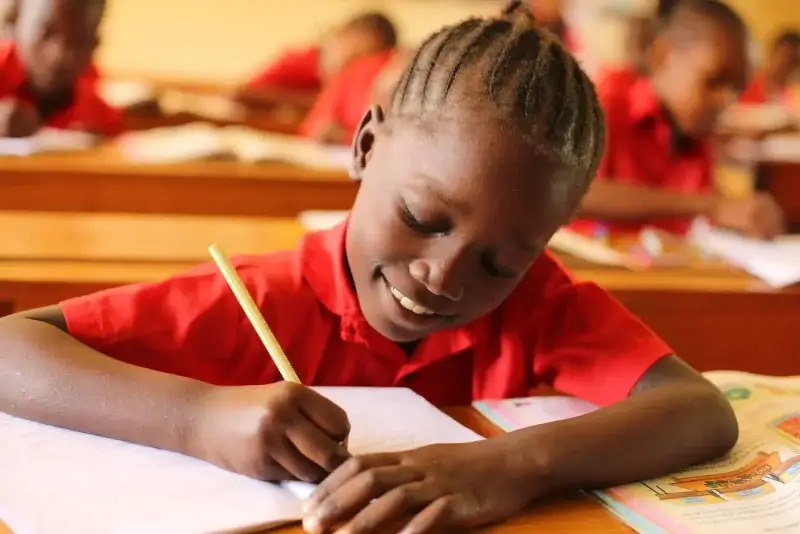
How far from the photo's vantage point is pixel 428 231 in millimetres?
655

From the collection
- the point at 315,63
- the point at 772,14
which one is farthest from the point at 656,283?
the point at 772,14

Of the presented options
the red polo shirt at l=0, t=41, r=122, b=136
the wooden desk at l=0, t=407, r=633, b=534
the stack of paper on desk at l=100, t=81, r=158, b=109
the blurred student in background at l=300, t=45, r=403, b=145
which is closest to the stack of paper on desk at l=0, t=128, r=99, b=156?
the red polo shirt at l=0, t=41, r=122, b=136

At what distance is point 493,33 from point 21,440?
47cm

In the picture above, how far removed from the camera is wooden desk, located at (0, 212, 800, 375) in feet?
3.66

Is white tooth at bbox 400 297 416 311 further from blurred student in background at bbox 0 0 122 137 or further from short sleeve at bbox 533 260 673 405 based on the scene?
blurred student in background at bbox 0 0 122 137

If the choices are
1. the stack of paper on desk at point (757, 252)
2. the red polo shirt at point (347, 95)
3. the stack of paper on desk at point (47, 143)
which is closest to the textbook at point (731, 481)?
the stack of paper on desk at point (757, 252)

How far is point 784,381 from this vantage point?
0.87 m

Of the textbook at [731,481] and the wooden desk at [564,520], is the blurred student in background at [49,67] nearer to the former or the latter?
the textbook at [731,481]

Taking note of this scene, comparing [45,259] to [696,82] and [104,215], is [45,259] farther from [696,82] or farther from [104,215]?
[696,82]

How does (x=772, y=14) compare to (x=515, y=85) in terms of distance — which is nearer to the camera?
(x=515, y=85)

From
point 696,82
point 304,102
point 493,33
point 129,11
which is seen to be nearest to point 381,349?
point 493,33

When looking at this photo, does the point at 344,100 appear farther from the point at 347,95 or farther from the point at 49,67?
the point at 49,67

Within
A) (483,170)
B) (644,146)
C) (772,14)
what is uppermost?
(772,14)

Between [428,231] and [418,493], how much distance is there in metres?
0.22
